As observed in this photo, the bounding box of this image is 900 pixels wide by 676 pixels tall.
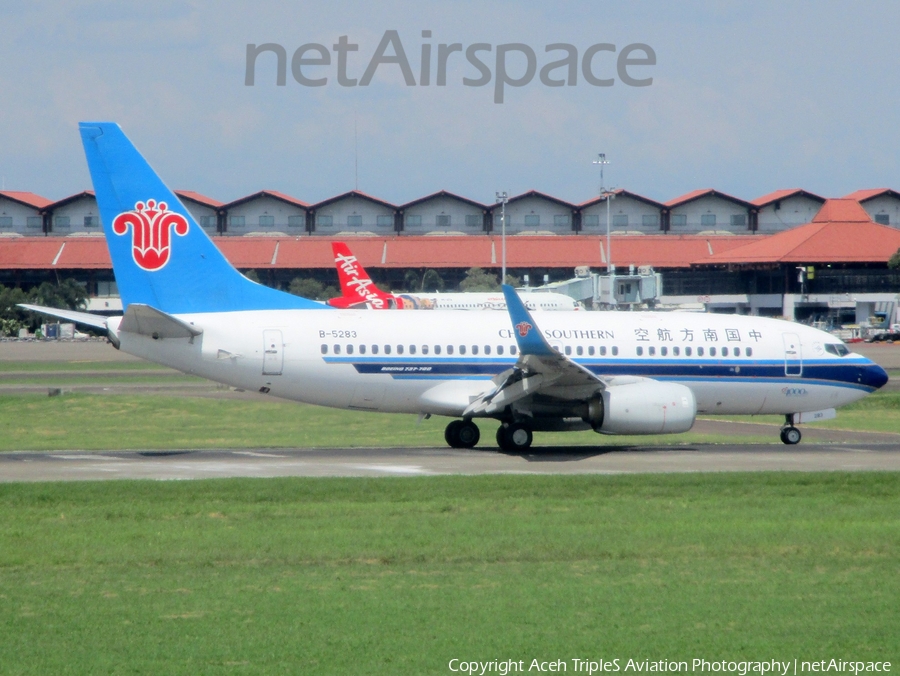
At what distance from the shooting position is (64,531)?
52.7 feet

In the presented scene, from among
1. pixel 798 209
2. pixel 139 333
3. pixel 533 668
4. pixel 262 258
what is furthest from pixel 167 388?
pixel 798 209

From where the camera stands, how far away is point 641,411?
81.7 feet

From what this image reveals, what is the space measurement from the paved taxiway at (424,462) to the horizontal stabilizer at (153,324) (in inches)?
105

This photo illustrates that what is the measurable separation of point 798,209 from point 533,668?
12684cm

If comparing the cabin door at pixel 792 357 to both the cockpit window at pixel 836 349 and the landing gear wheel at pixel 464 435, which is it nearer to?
the cockpit window at pixel 836 349

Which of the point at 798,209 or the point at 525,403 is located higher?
the point at 798,209

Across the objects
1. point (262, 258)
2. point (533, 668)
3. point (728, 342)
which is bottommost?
point (533, 668)

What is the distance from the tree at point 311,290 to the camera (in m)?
101

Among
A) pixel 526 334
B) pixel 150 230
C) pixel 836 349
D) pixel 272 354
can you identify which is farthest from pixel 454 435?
pixel 836 349

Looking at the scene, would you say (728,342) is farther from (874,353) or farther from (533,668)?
(874,353)

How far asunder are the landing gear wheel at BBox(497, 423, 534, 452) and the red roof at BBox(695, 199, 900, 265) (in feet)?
270

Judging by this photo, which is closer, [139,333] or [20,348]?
[139,333]

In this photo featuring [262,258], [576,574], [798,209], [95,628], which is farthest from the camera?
[798,209]

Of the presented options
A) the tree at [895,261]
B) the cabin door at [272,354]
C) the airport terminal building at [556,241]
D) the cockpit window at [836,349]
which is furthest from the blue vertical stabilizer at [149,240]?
the tree at [895,261]
